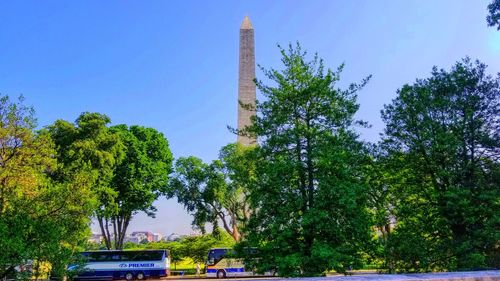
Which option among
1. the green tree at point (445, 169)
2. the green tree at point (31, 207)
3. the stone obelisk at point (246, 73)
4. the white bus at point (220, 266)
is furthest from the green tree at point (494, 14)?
the white bus at point (220, 266)

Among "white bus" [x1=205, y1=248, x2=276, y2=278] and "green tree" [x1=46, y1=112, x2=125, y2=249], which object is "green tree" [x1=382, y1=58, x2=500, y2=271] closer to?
"white bus" [x1=205, y1=248, x2=276, y2=278]

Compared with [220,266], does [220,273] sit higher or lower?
lower

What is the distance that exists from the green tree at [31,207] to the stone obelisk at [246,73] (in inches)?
624

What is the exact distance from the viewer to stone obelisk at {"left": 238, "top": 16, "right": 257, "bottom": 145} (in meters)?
33.0

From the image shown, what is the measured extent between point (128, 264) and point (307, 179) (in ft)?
72.6

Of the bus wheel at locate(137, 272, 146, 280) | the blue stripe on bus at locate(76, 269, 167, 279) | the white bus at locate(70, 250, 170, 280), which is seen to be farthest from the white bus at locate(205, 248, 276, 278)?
the bus wheel at locate(137, 272, 146, 280)

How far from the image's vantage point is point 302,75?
16.7m

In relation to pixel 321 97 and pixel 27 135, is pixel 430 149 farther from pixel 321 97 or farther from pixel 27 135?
pixel 27 135

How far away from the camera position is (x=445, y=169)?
54.1ft

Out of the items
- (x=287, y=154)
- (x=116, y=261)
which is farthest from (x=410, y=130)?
(x=116, y=261)

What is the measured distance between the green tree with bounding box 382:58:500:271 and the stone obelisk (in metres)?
15.9

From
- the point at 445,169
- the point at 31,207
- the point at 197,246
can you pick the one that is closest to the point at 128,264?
the point at 197,246

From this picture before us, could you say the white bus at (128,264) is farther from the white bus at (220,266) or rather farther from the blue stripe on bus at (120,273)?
the white bus at (220,266)

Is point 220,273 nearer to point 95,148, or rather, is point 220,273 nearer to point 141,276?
point 141,276
